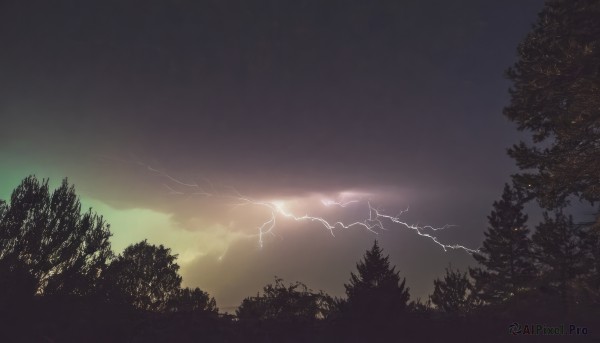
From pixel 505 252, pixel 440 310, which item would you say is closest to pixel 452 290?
pixel 505 252

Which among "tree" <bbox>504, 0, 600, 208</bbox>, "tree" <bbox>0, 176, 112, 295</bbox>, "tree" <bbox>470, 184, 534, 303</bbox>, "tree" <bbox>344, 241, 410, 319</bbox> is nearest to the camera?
"tree" <bbox>504, 0, 600, 208</bbox>

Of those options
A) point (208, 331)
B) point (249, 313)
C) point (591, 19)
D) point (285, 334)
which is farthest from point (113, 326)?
point (591, 19)

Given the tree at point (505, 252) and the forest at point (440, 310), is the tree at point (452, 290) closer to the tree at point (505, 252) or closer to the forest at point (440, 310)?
the tree at point (505, 252)

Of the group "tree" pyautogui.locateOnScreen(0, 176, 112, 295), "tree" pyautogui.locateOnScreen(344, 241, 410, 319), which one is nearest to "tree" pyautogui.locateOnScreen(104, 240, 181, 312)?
"tree" pyautogui.locateOnScreen(0, 176, 112, 295)

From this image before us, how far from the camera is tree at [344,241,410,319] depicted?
44.6 feet

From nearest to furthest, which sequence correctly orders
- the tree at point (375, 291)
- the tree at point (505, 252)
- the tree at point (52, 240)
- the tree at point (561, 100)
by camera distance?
the tree at point (561, 100) → the tree at point (375, 291) → the tree at point (52, 240) → the tree at point (505, 252)

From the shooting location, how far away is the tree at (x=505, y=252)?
3838cm

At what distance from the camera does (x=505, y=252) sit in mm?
39469

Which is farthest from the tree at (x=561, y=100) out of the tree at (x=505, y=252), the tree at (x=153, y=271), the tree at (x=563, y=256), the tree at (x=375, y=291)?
the tree at (x=153, y=271)

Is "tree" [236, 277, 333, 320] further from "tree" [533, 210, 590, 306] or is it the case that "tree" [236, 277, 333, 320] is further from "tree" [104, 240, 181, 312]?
"tree" [104, 240, 181, 312]

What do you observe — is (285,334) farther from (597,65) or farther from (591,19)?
(591,19)

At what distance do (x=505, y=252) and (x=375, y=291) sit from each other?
32606 mm

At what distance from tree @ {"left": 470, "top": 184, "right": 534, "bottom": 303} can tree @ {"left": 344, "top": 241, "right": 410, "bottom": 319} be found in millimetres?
27539

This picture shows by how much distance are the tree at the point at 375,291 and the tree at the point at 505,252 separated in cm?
2754
